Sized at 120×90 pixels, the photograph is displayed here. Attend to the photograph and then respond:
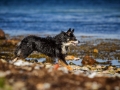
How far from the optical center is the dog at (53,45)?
15.9 meters

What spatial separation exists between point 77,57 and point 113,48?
14.7ft

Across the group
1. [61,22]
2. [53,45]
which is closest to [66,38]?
[53,45]

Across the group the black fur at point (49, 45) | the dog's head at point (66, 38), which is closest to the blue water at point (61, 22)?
the black fur at point (49, 45)

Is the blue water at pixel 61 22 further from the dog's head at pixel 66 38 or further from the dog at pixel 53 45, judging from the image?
the dog's head at pixel 66 38

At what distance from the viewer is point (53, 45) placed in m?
16.2

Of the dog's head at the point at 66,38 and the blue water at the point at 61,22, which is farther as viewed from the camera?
the blue water at the point at 61,22

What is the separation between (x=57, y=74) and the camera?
7559mm

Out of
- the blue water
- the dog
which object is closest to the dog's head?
the dog

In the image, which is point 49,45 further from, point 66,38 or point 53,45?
point 66,38

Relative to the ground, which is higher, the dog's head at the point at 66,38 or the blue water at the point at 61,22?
the dog's head at the point at 66,38

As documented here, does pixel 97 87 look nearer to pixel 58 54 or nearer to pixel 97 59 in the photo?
pixel 58 54

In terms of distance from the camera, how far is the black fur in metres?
15.9

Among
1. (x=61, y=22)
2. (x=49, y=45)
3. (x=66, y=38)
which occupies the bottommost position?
(x=61, y=22)

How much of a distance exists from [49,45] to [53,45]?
0.18m
